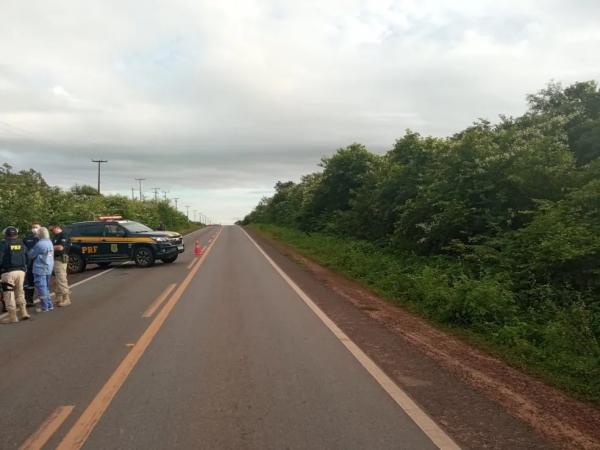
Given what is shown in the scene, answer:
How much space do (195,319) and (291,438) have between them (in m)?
5.63

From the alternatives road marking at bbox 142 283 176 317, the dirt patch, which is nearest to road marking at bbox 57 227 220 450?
road marking at bbox 142 283 176 317

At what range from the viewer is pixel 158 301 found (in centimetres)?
1204

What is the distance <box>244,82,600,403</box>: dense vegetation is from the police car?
6.76 m

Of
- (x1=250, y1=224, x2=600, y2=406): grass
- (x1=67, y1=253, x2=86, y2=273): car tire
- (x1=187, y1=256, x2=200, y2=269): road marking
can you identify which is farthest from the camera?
(x1=187, y1=256, x2=200, y2=269): road marking

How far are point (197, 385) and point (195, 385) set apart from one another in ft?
0.07

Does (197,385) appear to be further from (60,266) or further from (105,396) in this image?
(60,266)

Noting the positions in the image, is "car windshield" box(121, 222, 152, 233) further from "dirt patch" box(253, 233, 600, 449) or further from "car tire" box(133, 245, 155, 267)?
"dirt patch" box(253, 233, 600, 449)

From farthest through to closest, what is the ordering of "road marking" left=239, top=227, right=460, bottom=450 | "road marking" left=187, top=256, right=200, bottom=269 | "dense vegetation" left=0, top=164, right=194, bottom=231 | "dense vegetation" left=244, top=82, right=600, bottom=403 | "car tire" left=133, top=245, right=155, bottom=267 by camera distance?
"car tire" left=133, top=245, right=155, bottom=267, "road marking" left=187, top=256, right=200, bottom=269, "dense vegetation" left=0, top=164, right=194, bottom=231, "dense vegetation" left=244, top=82, right=600, bottom=403, "road marking" left=239, top=227, right=460, bottom=450

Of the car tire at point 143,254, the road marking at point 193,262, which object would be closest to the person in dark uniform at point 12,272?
the road marking at point 193,262

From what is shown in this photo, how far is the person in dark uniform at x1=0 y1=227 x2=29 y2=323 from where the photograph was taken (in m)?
10.1

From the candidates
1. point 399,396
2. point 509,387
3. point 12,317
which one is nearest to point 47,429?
point 399,396

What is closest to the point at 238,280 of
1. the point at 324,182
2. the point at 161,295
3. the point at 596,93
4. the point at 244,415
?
the point at 161,295

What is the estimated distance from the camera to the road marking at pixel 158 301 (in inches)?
418

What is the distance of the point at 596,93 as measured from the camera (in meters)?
19.4
